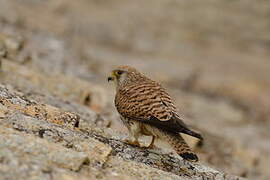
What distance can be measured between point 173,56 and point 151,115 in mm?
22968

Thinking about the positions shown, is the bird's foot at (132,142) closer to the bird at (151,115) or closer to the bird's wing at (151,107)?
the bird at (151,115)

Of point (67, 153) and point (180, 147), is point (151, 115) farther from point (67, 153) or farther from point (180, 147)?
point (67, 153)

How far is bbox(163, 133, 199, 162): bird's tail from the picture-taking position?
22.3 feet

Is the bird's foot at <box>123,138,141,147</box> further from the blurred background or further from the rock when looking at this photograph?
the blurred background

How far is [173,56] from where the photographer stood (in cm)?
2981

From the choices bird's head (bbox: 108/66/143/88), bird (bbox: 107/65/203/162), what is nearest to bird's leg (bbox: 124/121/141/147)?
bird (bbox: 107/65/203/162)

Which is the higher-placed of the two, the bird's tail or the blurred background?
the blurred background

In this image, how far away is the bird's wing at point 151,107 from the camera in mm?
6930

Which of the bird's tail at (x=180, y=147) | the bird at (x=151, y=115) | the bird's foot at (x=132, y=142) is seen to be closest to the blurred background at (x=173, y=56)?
the bird's foot at (x=132, y=142)

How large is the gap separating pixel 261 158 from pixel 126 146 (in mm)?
8304

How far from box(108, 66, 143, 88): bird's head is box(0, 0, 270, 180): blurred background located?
67.4 inches

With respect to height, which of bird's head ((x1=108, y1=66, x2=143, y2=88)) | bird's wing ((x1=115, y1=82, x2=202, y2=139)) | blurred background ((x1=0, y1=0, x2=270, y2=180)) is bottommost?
bird's wing ((x1=115, y1=82, x2=202, y2=139))

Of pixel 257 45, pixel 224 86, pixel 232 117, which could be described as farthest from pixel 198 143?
pixel 257 45

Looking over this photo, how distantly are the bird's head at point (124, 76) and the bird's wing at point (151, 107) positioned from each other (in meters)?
0.37
